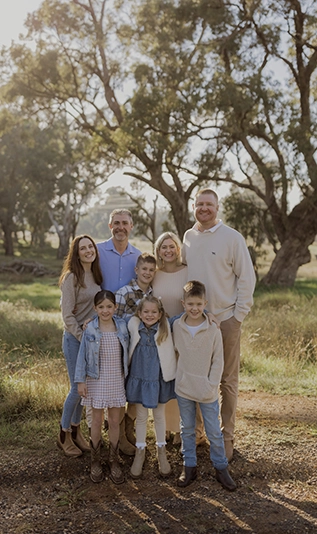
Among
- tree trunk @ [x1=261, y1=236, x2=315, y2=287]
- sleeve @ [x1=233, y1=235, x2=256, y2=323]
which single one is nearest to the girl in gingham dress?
sleeve @ [x1=233, y1=235, x2=256, y2=323]

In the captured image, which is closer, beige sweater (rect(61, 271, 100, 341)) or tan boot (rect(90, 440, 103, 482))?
tan boot (rect(90, 440, 103, 482))

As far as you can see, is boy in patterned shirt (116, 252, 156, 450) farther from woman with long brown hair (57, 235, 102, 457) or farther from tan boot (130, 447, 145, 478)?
tan boot (130, 447, 145, 478)

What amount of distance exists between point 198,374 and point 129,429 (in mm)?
1133

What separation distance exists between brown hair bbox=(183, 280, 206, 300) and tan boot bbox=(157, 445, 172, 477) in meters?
1.33

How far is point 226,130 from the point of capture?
53.4 feet

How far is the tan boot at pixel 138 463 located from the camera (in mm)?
4176

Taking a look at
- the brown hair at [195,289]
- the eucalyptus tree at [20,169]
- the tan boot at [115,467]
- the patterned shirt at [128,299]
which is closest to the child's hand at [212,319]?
the brown hair at [195,289]

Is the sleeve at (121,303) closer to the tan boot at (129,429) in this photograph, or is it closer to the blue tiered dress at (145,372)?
the blue tiered dress at (145,372)

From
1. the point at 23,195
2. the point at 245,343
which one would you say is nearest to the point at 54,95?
the point at 245,343

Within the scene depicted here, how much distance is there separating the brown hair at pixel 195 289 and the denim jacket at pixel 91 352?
658 millimetres

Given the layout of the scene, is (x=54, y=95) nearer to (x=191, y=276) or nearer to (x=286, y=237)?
(x=286, y=237)

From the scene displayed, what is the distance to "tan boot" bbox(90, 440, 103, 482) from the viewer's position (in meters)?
4.11

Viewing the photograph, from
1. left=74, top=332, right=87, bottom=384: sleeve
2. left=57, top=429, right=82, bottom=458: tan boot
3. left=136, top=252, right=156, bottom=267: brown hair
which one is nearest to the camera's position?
left=74, top=332, right=87, bottom=384: sleeve

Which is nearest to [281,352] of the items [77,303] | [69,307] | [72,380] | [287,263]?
[72,380]
